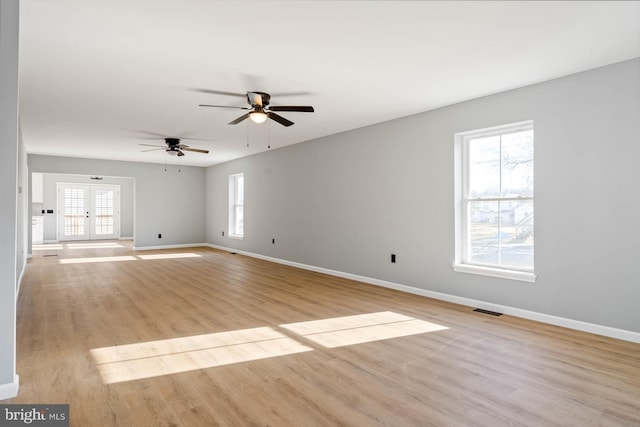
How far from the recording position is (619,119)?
3.40m

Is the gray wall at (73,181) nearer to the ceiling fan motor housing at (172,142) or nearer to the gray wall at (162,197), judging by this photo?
the gray wall at (162,197)

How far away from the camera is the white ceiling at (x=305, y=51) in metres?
2.57

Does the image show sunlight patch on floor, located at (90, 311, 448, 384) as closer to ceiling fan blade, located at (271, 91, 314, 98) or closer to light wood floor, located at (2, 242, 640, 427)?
light wood floor, located at (2, 242, 640, 427)

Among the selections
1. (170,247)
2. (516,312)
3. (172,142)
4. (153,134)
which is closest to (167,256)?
(170,247)

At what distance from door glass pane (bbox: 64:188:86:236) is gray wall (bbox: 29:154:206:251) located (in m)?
3.92

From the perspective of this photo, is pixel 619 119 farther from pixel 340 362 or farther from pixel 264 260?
pixel 264 260

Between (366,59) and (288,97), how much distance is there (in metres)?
1.41

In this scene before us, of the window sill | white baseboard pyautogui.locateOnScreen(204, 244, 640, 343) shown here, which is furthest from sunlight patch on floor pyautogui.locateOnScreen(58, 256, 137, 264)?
the window sill

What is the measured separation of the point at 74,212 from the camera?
12.9 meters

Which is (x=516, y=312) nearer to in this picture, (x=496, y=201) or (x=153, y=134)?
(x=496, y=201)

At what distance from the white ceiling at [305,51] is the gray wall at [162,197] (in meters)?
5.17

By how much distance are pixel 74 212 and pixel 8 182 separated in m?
12.6

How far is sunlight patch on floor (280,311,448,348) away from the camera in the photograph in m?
3.38

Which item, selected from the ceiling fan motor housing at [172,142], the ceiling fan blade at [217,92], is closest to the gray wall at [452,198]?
the ceiling fan motor housing at [172,142]
